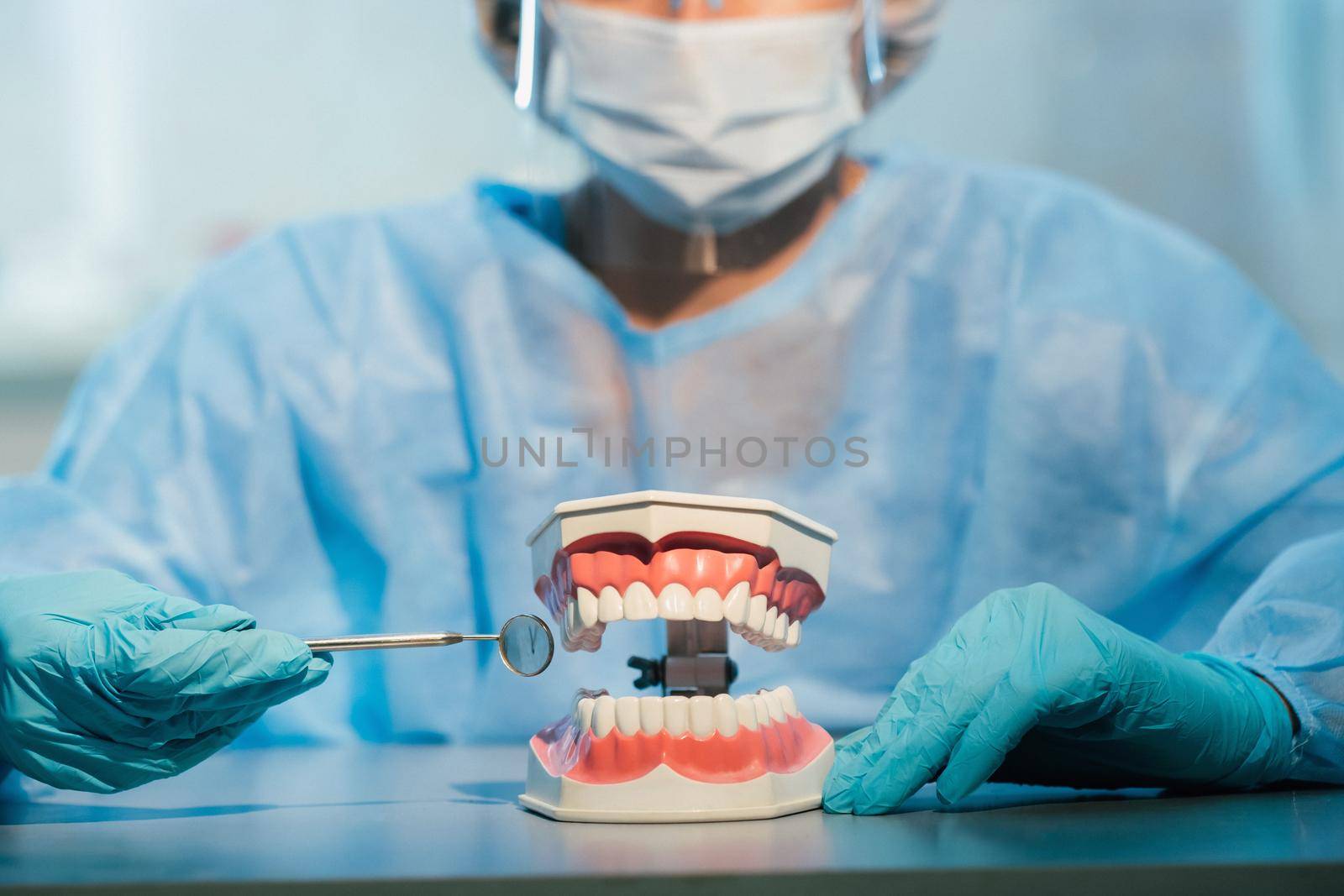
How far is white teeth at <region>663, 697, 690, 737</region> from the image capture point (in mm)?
842

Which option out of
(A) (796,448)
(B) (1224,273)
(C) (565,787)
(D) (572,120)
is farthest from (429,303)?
(B) (1224,273)

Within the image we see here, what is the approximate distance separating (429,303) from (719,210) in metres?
0.39

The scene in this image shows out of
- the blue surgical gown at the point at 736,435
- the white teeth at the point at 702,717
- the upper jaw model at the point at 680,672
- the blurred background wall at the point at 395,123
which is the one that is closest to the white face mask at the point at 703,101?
the blue surgical gown at the point at 736,435

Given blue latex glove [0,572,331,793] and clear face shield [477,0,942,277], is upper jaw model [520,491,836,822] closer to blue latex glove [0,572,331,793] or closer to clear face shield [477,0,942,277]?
blue latex glove [0,572,331,793]

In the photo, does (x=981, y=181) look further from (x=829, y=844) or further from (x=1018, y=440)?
(x=829, y=844)

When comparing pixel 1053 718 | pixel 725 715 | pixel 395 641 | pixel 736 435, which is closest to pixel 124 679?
pixel 395 641

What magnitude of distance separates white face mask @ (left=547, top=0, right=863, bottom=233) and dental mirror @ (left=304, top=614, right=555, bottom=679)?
71cm

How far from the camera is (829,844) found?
27.7 inches

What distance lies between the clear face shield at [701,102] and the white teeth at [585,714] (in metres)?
0.73

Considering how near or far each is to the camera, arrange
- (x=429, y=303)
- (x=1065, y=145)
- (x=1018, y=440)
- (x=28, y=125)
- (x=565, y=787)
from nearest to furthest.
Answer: (x=565, y=787) → (x=1018, y=440) → (x=429, y=303) → (x=1065, y=145) → (x=28, y=125)

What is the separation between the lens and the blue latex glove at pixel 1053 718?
2.70 ft

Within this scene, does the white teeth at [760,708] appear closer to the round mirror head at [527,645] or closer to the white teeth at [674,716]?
the white teeth at [674,716]

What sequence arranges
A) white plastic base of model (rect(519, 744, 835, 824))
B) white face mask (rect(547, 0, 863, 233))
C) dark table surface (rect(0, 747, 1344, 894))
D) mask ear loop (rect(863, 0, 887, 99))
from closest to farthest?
1. dark table surface (rect(0, 747, 1344, 894))
2. white plastic base of model (rect(519, 744, 835, 824))
3. white face mask (rect(547, 0, 863, 233))
4. mask ear loop (rect(863, 0, 887, 99))

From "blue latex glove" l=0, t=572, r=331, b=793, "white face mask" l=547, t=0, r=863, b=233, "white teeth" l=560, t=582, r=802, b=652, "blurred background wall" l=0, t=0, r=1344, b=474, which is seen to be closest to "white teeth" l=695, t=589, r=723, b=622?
"white teeth" l=560, t=582, r=802, b=652
